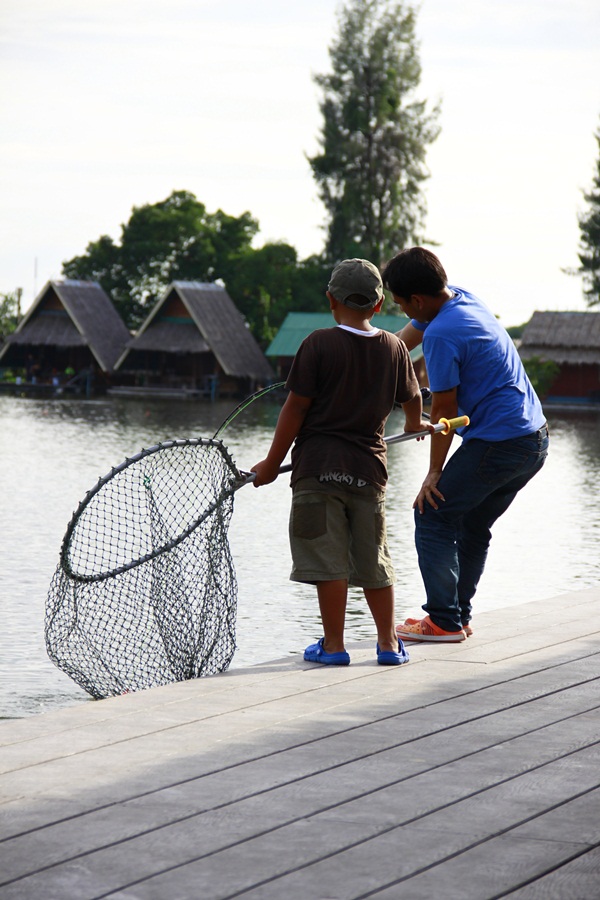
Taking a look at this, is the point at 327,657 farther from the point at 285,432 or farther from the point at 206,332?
the point at 206,332

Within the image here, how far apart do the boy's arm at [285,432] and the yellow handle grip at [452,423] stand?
Answer: 615 millimetres

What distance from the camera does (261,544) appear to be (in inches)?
526

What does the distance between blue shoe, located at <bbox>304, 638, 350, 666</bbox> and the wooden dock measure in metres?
0.15

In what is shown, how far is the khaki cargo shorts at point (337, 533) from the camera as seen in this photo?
5203 millimetres

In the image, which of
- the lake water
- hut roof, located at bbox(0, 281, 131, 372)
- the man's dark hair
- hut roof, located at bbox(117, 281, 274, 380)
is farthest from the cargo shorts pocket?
hut roof, located at bbox(0, 281, 131, 372)

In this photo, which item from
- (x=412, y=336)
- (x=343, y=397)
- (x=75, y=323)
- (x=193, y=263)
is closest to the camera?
(x=343, y=397)

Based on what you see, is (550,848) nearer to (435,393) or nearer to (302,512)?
(302,512)

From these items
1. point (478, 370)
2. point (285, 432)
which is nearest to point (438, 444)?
point (478, 370)

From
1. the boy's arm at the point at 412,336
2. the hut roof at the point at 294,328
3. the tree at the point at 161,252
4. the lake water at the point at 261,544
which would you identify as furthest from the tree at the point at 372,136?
the boy's arm at the point at 412,336

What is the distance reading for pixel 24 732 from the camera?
3971mm

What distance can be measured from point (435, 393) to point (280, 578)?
576cm

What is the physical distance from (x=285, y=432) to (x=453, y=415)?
2.75 ft

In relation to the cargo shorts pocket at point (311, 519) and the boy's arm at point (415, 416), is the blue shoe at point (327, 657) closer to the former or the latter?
the cargo shorts pocket at point (311, 519)

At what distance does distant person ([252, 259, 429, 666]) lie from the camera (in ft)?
17.0
